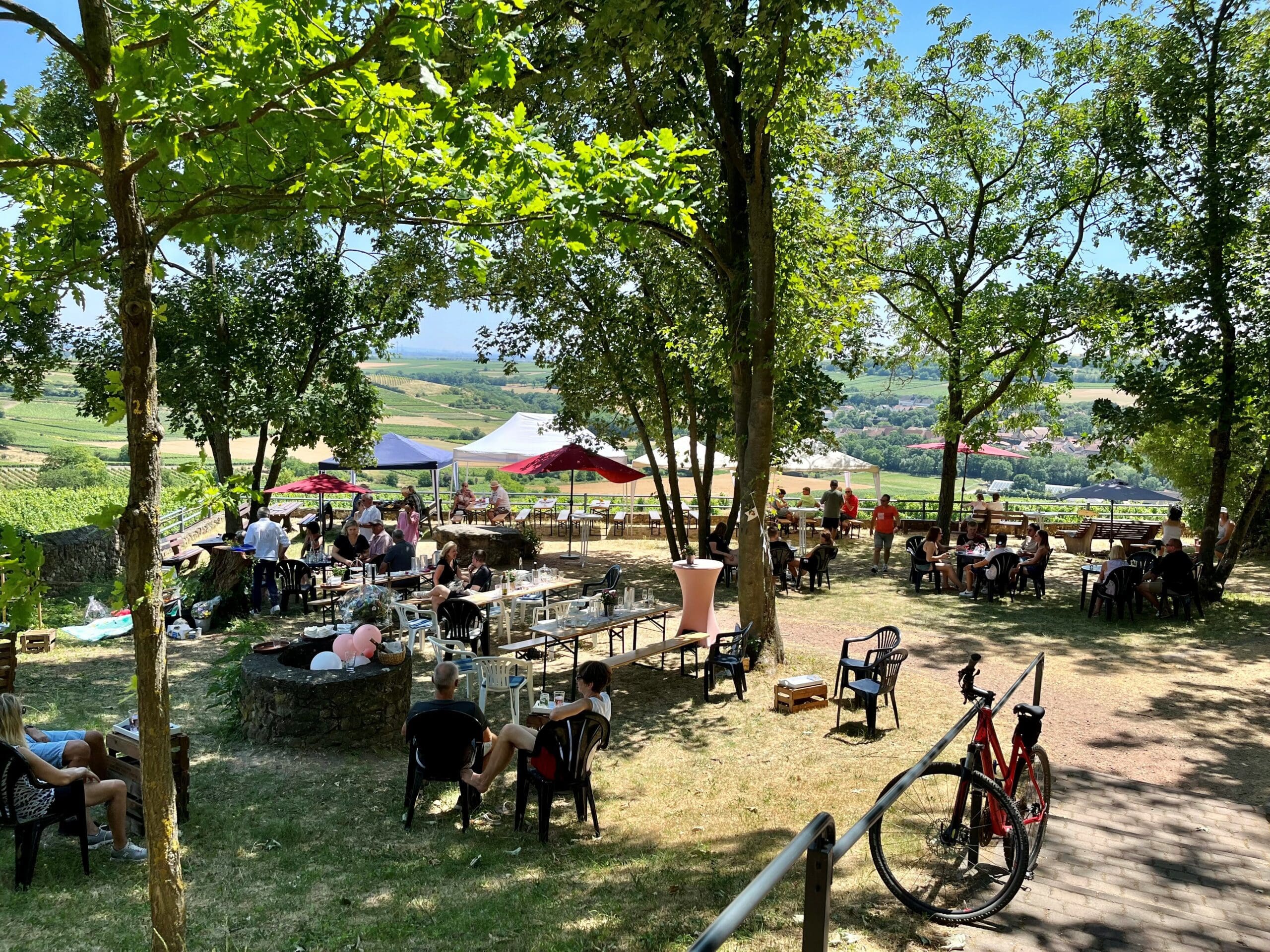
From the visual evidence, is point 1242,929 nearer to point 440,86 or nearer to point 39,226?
point 440,86

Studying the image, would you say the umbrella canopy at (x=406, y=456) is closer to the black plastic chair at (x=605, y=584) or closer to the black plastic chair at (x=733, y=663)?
the black plastic chair at (x=605, y=584)

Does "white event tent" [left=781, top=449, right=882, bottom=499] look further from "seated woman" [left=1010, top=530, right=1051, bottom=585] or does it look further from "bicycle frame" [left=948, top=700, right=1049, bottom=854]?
"bicycle frame" [left=948, top=700, right=1049, bottom=854]

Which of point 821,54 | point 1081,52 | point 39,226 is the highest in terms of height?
point 1081,52

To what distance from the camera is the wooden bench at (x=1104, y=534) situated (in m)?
21.2

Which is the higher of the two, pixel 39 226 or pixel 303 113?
pixel 303 113

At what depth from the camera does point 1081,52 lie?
758 inches

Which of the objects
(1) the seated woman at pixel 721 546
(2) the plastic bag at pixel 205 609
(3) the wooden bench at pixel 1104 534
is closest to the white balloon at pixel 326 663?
(2) the plastic bag at pixel 205 609

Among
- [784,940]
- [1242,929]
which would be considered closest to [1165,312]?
[1242,929]

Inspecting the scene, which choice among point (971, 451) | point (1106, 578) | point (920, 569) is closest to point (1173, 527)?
point (1106, 578)

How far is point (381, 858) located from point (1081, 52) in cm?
2134

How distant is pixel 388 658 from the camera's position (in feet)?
26.3

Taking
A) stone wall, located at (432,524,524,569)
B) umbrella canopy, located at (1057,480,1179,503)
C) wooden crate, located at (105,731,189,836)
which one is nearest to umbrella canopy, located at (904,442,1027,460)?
umbrella canopy, located at (1057,480,1179,503)

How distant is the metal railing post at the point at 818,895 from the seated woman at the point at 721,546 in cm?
1353

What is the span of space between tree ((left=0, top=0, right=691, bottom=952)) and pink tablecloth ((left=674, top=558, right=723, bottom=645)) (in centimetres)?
695
